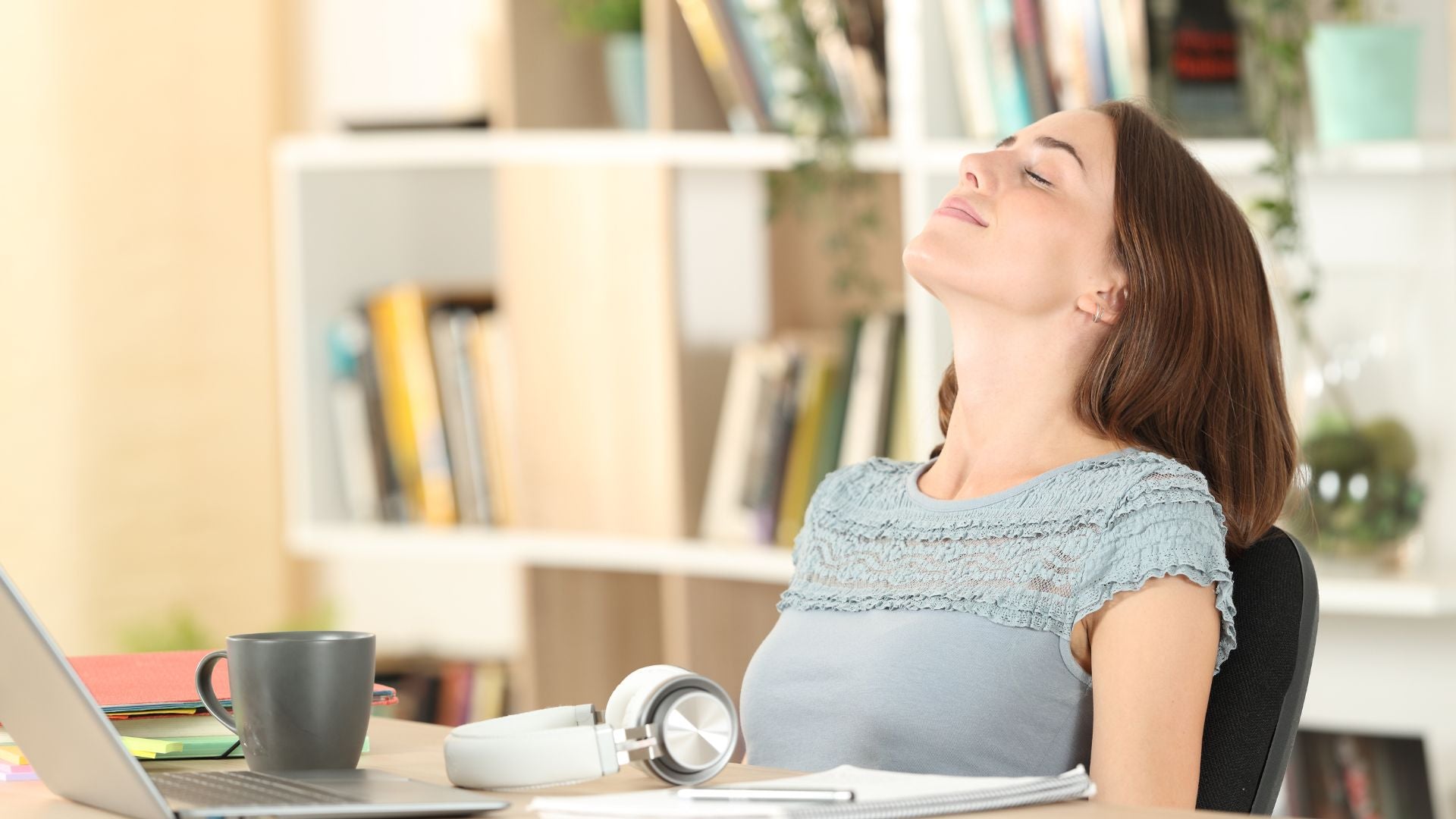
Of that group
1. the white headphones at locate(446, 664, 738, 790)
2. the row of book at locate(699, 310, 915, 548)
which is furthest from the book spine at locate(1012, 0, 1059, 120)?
the white headphones at locate(446, 664, 738, 790)

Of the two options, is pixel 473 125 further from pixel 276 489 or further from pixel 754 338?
pixel 276 489

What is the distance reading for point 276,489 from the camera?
339 centimetres

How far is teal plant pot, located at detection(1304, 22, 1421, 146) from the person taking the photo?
2041 mm

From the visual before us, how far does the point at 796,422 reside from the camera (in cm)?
254

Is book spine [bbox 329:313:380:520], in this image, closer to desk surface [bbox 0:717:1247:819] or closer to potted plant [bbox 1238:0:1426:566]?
potted plant [bbox 1238:0:1426:566]

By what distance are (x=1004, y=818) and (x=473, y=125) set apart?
2.24 meters

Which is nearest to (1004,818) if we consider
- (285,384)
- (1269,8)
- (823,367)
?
(1269,8)

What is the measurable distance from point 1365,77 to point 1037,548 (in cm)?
100

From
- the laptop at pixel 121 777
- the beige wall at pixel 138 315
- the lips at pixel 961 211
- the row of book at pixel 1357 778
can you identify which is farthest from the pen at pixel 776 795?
the beige wall at pixel 138 315

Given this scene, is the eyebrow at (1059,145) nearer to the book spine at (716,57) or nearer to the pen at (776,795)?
the pen at (776,795)

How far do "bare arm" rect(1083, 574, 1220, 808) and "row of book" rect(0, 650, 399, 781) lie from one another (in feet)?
1.69

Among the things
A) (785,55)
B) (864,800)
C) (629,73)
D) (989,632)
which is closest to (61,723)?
(864,800)

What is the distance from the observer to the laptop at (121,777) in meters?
0.82

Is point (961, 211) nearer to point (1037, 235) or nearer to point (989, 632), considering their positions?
point (1037, 235)
